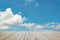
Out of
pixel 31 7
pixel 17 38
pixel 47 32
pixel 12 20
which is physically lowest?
pixel 17 38

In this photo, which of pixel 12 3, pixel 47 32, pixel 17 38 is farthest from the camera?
pixel 47 32

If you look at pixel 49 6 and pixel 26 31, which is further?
pixel 26 31

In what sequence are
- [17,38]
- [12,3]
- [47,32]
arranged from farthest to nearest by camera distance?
[47,32] → [12,3] → [17,38]

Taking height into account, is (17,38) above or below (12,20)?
below

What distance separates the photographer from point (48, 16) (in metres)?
3.26

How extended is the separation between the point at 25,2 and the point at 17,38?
1003 mm

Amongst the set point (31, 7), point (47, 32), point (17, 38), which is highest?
point (31, 7)

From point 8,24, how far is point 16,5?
562 mm

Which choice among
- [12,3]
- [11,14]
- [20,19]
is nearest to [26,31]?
[20,19]

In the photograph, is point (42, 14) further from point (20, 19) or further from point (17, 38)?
point (17, 38)

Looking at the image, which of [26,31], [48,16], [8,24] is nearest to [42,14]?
[48,16]

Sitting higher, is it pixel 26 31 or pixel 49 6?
pixel 49 6

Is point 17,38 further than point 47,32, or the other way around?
point 47,32

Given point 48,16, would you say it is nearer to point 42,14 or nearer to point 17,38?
point 42,14
